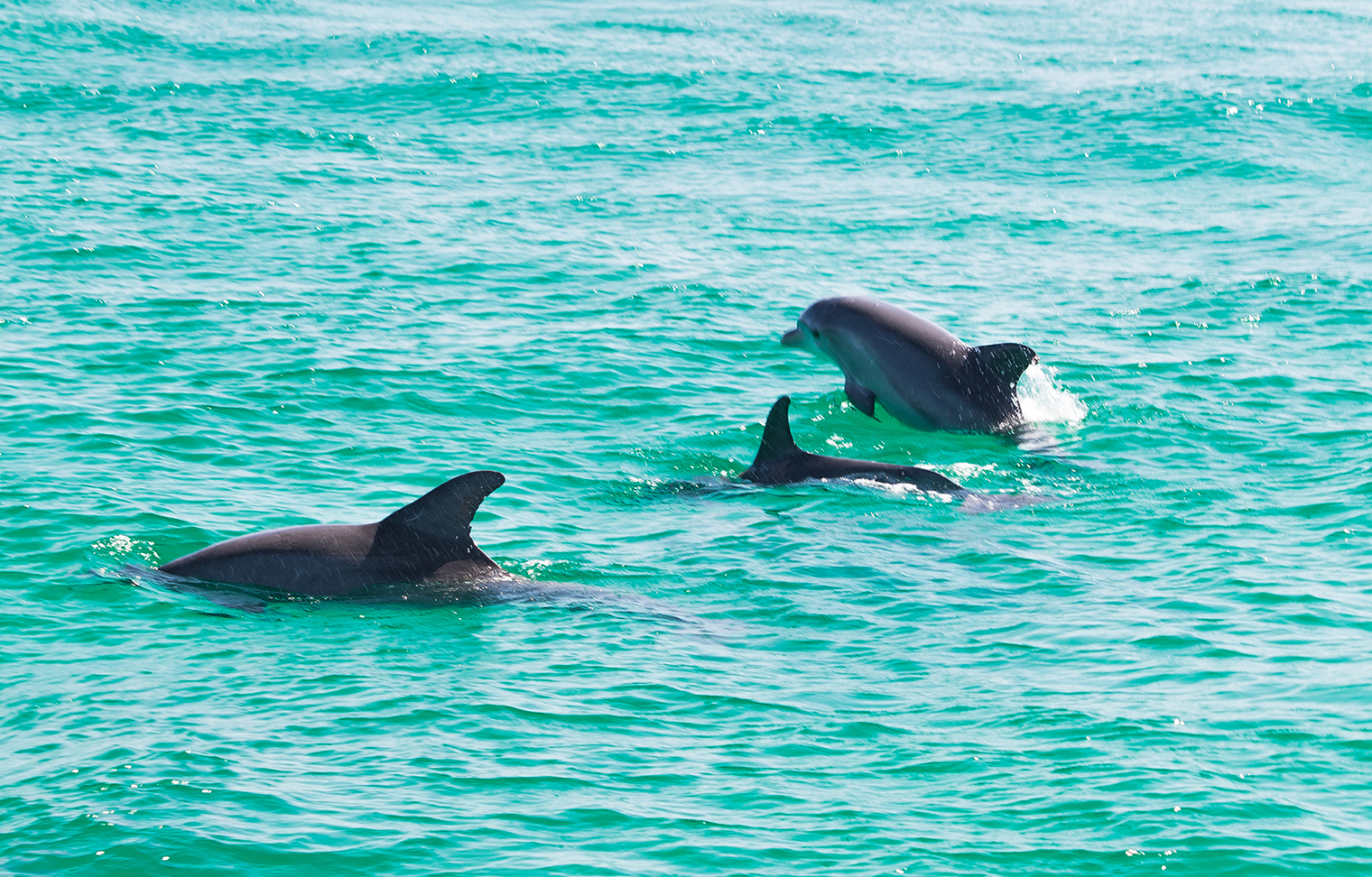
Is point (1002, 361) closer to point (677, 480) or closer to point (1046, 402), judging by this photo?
point (1046, 402)

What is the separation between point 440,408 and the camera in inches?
771

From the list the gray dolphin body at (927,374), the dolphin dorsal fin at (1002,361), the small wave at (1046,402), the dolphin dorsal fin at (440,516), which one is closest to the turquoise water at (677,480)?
the small wave at (1046,402)

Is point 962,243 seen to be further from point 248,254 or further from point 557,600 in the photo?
point 557,600

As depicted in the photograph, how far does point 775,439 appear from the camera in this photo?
53.8ft

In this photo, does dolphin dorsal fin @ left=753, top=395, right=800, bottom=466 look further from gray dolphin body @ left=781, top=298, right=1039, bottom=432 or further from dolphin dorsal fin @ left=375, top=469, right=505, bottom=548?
dolphin dorsal fin @ left=375, top=469, right=505, bottom=548

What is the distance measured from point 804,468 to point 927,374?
235 centimetres

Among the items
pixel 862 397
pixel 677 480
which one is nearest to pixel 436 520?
pixel 677 480

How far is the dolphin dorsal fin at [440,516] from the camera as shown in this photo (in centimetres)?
1313

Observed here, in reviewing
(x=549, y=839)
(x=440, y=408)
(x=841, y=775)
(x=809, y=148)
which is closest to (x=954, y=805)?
(x=841, y=775)

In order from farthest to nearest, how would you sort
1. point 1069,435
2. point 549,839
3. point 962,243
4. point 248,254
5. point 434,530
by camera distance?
point 962,243, point 248,254, point 1069,435, point 434,530, point 549,839

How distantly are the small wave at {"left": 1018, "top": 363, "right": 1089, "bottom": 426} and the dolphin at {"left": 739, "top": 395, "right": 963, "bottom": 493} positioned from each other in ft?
9.53

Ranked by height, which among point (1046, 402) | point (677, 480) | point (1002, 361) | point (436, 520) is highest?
point (1002, 361)

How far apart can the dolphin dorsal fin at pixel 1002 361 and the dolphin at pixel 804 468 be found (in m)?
1.93

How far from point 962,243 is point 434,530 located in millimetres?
16966
